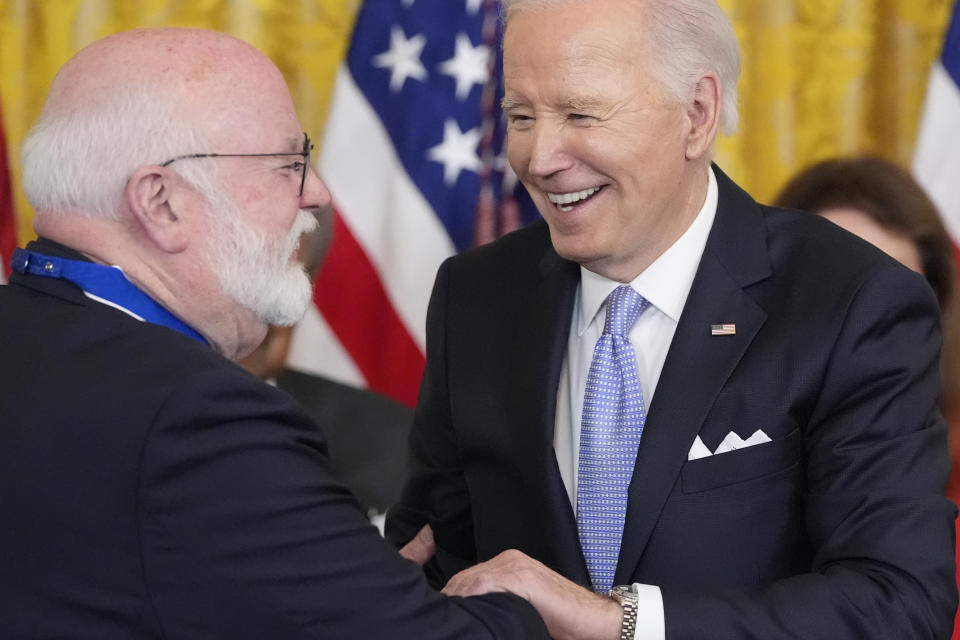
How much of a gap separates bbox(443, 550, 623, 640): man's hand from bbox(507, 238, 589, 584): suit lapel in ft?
0.41

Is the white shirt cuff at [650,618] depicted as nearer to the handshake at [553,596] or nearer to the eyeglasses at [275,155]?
the handshake at [553,596]

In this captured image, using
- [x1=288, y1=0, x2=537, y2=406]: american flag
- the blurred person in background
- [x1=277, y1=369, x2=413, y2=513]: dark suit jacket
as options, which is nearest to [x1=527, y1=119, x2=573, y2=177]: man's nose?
the blurred person in background

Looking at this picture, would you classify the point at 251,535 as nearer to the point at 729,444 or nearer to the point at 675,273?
the point at 729,444

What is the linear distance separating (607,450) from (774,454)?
0.85 ft

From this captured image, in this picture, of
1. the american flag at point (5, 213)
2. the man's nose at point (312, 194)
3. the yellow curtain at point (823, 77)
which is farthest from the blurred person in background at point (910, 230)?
the american flag at point (5, 213)

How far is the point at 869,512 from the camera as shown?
1.88 m

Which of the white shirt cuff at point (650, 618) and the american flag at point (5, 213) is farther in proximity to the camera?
the american flag at point (5, 213)

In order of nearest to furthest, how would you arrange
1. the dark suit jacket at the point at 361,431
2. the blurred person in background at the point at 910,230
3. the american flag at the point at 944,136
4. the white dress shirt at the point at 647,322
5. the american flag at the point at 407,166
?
1. the white dress shirt at the point at 647,322
2. the blurred person in background at the point at 910,230
3. the dark suit jacket at the point at 361,431
4. the american flag at the point at 944,136
5. the american flag at the point at 407,166

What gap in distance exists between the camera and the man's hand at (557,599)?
6.19ft

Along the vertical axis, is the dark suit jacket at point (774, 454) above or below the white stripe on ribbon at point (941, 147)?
below

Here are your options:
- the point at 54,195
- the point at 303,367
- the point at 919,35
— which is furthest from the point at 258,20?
the point at 54,195

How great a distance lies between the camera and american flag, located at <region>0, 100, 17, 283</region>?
3.87m

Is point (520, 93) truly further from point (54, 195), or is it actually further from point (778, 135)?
point (778, 135)

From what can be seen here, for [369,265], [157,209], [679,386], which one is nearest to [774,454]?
[679,386]
